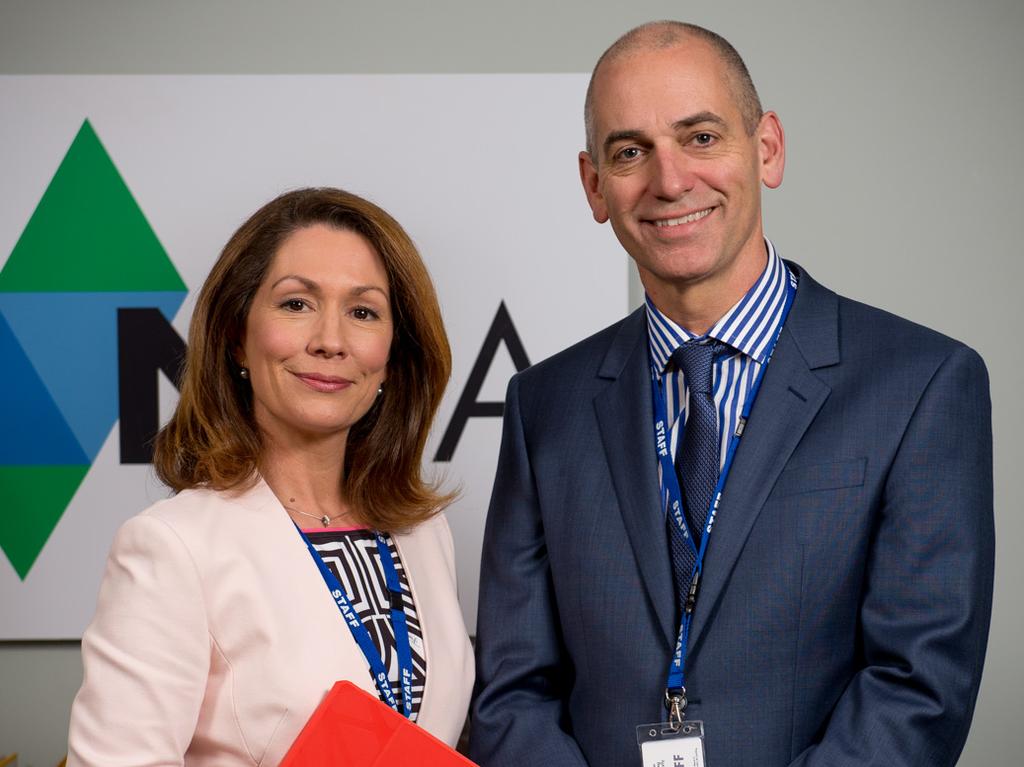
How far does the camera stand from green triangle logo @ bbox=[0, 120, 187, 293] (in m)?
2.90

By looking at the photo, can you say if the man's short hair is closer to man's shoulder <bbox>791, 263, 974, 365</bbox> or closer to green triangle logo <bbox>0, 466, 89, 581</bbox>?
man's shoulder <bbox>791, 263, 974, 365</bbox>

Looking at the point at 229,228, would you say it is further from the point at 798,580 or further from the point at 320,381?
the point at 798,580

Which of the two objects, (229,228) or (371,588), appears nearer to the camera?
(371,588)

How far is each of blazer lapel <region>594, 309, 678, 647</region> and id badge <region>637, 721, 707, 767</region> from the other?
0.42ft

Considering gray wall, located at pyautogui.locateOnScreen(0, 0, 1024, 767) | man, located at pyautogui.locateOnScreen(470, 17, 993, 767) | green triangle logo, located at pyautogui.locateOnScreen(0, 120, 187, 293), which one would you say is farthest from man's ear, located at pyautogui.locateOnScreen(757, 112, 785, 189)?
green triangle logo, located at pyautogui.locateOnScreen(0, 120, 187, 293)

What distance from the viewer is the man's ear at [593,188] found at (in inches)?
72.7

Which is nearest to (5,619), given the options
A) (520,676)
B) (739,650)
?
(520,676)

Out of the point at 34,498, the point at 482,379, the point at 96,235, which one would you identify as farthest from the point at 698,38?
the point at 34,498

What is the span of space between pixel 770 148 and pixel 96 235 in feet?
6.26

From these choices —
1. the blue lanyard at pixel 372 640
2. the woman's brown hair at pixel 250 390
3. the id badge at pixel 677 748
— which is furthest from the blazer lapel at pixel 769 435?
the woman's brown hair at pixel 250 390

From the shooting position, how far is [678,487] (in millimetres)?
1680

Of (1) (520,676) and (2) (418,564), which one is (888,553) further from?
(2) (418,564)

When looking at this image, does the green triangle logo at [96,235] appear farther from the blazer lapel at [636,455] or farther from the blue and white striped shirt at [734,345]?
the blue and white striped shirt at [734,345]

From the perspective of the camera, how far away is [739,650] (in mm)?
1569
